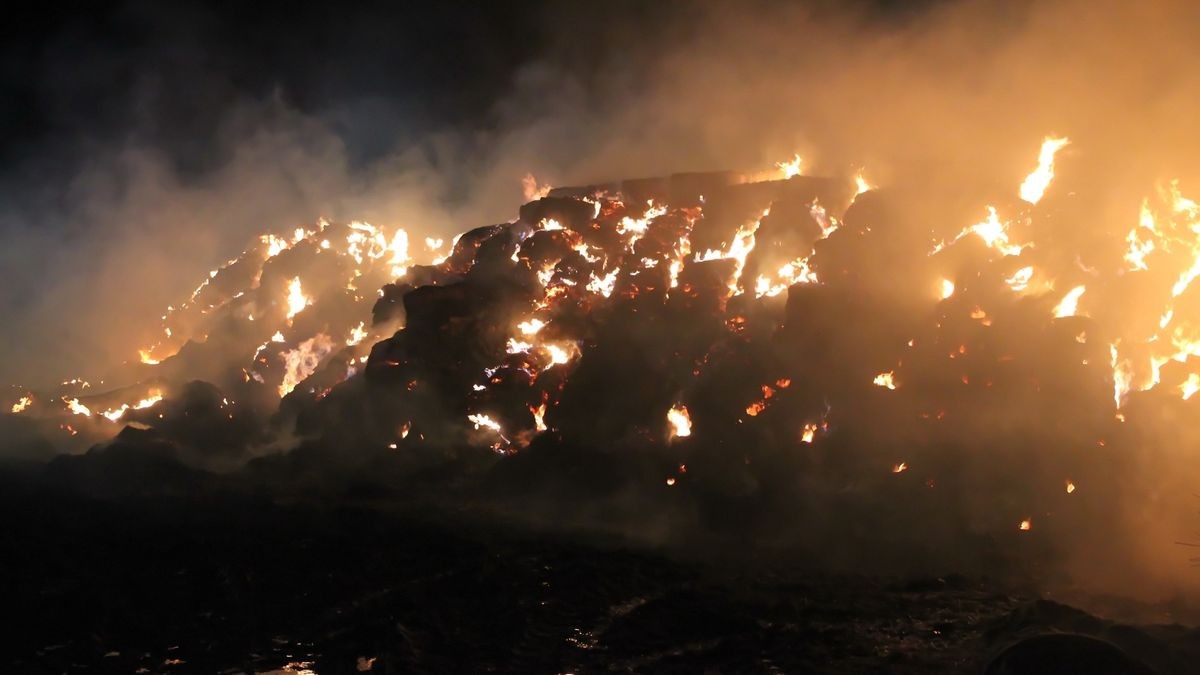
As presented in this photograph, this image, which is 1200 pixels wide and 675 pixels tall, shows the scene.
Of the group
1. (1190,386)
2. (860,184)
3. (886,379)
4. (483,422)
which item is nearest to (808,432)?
(886,379)

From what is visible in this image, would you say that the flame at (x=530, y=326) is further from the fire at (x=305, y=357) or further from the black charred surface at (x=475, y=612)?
the fire at (x=305, y=357)

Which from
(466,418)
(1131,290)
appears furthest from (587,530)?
(1131,290)

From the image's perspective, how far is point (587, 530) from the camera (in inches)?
917

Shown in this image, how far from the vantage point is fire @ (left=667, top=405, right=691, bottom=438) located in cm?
2834

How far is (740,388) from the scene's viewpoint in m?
27.6

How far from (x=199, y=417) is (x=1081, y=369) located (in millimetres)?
33327

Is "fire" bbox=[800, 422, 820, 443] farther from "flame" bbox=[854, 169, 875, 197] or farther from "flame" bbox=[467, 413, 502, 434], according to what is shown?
"flame" bbox=[854, 169, 875, 197]

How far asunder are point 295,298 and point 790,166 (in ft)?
90.2

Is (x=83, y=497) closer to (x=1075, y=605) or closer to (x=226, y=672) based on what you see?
(x=226, y=672)

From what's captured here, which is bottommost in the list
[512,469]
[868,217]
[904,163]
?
[512,469]

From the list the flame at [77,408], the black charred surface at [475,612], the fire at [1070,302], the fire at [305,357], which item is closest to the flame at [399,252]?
the fire at [305,357]

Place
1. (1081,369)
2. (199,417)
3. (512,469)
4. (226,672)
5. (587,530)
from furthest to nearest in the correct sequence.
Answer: (199,417) < (512,469) < (1081,369) < (587,530) < (226,672)

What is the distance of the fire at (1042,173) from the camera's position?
30.3 m

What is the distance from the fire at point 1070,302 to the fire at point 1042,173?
4.09 metres
